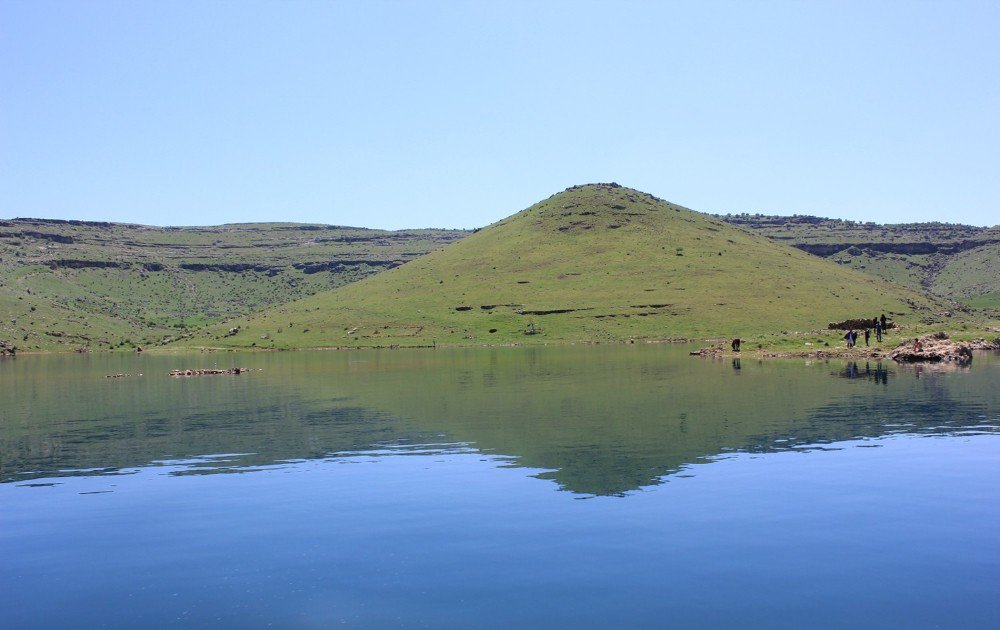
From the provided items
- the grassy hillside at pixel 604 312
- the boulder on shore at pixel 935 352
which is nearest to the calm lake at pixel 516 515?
the boulder on shore at pixel 935 352

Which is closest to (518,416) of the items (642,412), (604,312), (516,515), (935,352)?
(642,412)

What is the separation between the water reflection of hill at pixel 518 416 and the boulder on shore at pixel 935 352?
4347 mm

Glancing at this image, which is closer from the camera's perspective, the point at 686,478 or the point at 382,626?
the point at 382,626

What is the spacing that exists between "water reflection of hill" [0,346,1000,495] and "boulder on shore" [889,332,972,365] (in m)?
4.35

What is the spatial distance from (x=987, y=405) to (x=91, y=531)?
44.8m

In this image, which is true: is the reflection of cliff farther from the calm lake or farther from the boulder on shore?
the boulder on shore

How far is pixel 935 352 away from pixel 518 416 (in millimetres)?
51164

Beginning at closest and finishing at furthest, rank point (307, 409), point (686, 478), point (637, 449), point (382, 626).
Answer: point (382, 626), point (686, 478), point (637, 449), point (307, 409)

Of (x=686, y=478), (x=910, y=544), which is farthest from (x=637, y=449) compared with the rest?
(x=910, y=544)

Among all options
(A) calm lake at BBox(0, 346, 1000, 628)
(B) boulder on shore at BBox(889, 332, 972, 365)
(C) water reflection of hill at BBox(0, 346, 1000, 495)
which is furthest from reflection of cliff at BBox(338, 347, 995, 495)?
(B) boulder on shore at BBox(889, 332, 972, 365)

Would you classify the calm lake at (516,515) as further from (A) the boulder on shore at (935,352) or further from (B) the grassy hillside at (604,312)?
(B) the grassy hillside at (604,312)

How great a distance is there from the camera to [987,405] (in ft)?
156

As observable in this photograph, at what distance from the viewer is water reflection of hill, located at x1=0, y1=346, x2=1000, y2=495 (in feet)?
117

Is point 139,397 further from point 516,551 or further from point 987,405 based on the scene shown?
point 987,405
